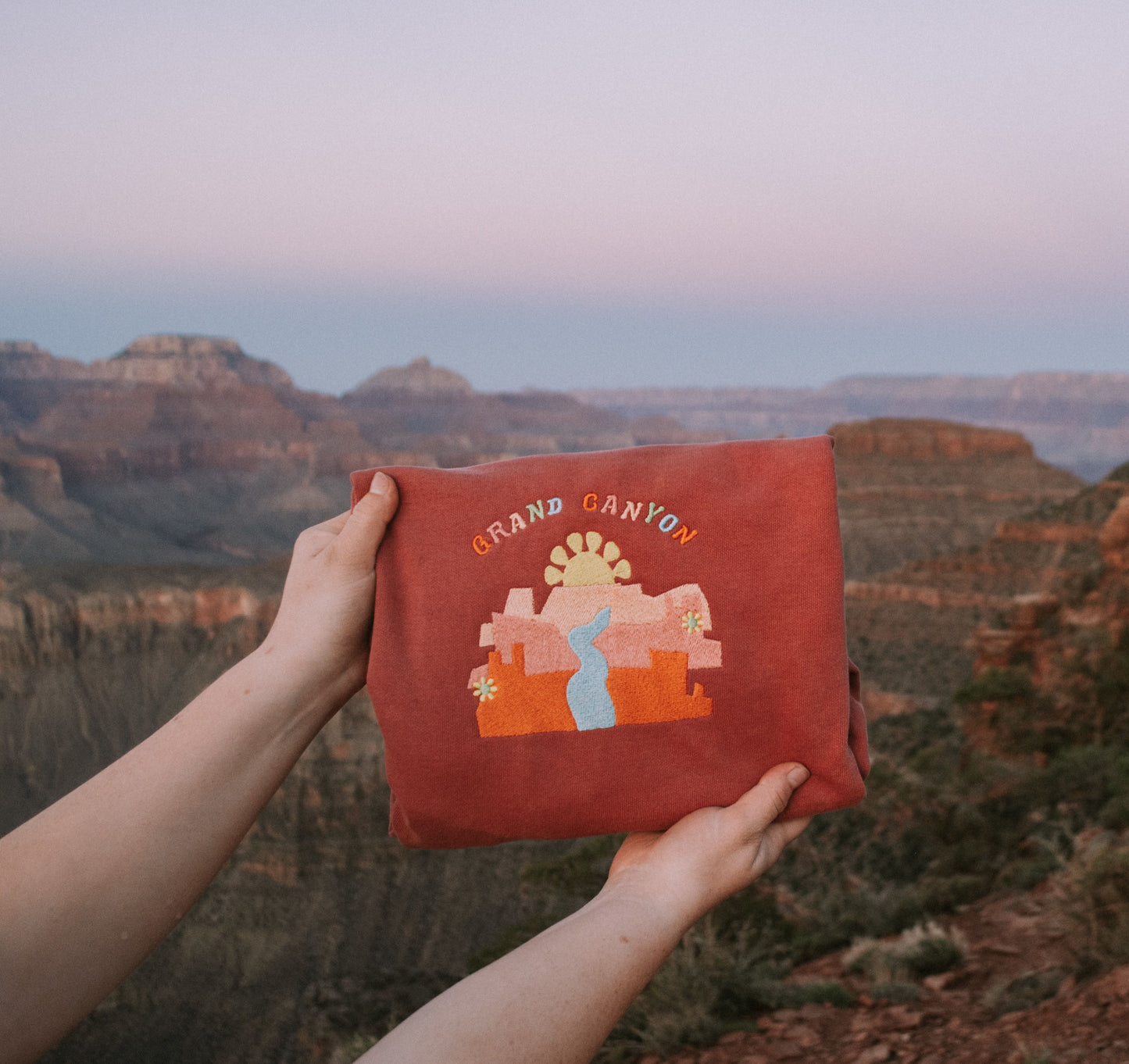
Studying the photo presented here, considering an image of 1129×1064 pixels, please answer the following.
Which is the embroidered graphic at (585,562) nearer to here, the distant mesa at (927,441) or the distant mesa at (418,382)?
the distant mesa at (927,441)

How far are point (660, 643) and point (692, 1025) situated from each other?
8.04ft

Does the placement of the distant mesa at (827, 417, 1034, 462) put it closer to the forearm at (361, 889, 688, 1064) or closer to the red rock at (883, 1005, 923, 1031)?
the red rock at (883, 1005, 923, 1031)

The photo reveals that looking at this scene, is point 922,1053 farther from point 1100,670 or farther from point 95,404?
point 95,404

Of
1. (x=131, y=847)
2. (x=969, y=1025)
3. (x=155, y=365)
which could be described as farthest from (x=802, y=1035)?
(x=155, y=365)

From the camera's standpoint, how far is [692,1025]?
12.5ft

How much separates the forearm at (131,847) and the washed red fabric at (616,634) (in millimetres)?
298

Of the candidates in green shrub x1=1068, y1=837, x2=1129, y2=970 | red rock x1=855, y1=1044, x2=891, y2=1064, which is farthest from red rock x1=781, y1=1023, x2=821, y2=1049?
green shrub x1=1068, y1=837, x2=1129, y2=970

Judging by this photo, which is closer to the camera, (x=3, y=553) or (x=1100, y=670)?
(x=1100, y=670)

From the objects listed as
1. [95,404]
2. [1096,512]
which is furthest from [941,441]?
[95,404]

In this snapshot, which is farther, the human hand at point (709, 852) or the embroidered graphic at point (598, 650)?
the embroidered graphic at point (598, 650)

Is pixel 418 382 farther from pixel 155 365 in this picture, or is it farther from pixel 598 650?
pixel 598 650

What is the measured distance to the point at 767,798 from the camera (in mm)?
2062

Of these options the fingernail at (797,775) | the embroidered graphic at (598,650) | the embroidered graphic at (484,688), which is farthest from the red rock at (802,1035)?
the embroidered graphic at (484,688)

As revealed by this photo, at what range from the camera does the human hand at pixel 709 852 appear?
6.11 feet
